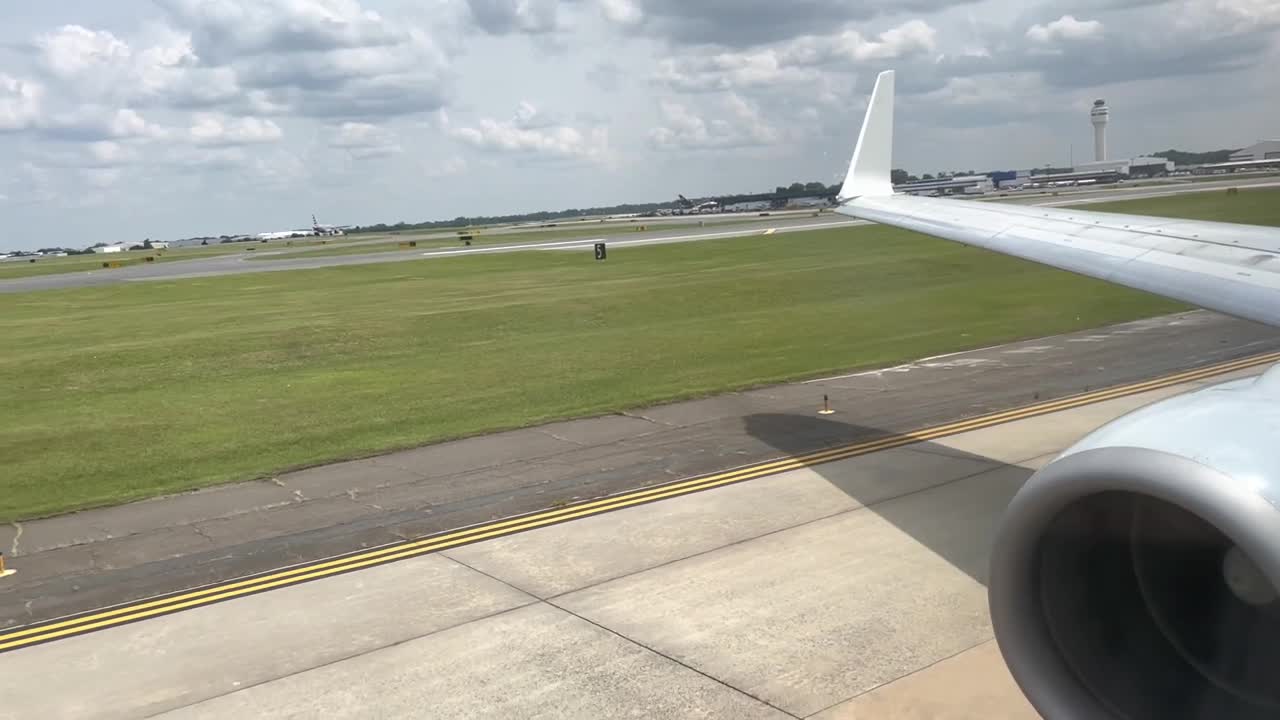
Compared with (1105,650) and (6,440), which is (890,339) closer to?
(6,440)

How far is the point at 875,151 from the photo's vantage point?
15.5 m

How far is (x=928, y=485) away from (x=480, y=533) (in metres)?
5.68

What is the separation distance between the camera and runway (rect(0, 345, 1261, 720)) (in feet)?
26.1

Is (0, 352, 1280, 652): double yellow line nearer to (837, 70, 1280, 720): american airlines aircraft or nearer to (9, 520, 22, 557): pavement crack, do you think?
(9, 520, 22, 557): pavement crack

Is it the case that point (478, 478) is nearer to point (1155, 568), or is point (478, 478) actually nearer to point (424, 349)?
point (1155, 568)

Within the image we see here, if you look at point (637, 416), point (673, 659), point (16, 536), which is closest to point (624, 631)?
point (673, 659)

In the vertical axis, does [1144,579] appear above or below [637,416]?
above

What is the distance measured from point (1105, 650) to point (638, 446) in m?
11.7

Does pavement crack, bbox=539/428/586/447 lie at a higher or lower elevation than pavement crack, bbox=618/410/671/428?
higher

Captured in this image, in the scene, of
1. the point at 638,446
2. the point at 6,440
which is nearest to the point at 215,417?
the point at 6,440

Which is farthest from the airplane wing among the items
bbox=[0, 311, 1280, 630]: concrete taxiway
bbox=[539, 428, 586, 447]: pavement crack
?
bbox=[539, 428, 586, 447]: pavement crack

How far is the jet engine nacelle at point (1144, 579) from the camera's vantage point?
4.13 meters

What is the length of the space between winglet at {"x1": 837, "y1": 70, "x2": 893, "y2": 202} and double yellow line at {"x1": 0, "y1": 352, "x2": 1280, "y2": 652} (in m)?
3.91

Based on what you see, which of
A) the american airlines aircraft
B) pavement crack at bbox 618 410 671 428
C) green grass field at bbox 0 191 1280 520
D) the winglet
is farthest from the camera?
green grass field at bbox 0 191 1280 520
